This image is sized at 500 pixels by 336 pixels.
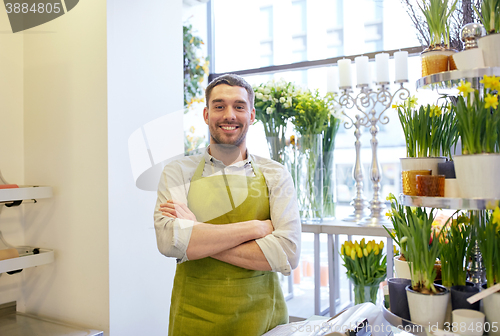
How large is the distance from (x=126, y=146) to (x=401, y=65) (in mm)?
1595

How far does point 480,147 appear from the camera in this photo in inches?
35.1

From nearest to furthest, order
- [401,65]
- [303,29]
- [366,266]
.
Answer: [366,266]
[401,65]
[303,29]

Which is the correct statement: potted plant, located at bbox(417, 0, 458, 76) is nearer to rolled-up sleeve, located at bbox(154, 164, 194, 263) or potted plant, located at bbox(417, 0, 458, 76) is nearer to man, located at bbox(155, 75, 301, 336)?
man, located at bbox(155, 75, 301, 336)

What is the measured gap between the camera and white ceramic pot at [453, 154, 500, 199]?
2.89 ft

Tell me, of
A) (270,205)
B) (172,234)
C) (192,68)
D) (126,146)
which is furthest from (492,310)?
(192,68)

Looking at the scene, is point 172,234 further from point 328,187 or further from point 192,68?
point 192,68

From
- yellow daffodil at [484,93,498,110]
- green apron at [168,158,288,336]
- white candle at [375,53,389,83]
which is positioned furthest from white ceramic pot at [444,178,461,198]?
white candle at [375,53,389,83]

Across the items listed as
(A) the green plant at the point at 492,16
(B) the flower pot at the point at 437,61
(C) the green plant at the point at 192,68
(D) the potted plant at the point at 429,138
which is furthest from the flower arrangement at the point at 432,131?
(C) the green plant at the point at 192,68

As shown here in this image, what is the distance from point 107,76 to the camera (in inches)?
68.6

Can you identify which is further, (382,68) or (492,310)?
(382,68)

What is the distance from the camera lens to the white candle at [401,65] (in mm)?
2283

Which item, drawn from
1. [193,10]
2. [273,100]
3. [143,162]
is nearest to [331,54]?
[273,100]

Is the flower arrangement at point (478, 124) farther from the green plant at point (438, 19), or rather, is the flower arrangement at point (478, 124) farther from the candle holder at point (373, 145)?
the candle holder at point (373, 145)

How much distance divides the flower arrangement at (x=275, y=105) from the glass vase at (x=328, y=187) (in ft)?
1.08
